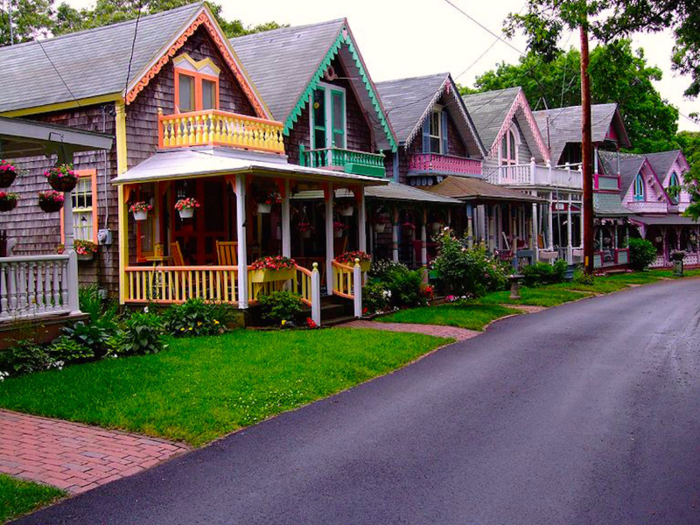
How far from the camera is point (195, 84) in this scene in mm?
19156

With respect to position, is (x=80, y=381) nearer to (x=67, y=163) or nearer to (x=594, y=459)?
(x=67, y=163)

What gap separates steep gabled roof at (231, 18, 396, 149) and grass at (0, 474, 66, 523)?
15.5 metres

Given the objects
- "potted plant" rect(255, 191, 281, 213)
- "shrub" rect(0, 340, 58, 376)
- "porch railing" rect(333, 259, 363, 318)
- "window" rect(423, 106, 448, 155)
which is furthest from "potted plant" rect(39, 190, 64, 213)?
"window" rect(423, 106, 448, 155)

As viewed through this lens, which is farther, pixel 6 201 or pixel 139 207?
pixel 139 207

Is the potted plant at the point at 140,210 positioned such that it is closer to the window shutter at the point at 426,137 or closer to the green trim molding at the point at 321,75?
the green trim molding at the point at 321,75

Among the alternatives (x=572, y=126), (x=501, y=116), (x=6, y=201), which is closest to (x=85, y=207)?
(x=6, y=201)

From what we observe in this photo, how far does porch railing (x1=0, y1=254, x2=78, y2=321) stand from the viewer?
11.6m

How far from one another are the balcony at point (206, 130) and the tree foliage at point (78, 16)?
19836 millimetres

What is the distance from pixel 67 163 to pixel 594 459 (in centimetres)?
940

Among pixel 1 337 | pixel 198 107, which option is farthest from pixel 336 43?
pixel 1 337

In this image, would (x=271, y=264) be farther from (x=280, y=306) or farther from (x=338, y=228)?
(x=338, y=228)

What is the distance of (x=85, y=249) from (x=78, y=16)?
2765 centimetres

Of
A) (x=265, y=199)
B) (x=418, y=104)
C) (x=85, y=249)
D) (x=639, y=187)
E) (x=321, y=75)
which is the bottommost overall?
(x=85, y=249)

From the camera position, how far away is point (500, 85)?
6512cm
